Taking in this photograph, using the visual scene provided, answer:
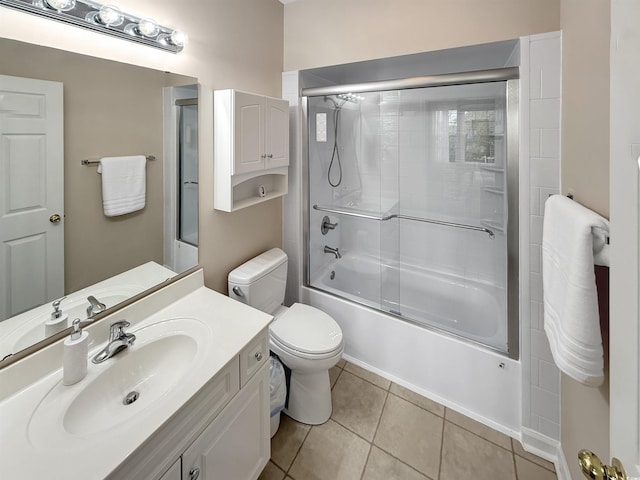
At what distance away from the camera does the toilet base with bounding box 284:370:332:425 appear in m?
1.74

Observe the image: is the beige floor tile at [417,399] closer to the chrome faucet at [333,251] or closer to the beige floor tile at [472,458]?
the beige floor tile at [472,458]

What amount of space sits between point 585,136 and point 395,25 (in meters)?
1.23

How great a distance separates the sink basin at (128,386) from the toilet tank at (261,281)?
1.63ft

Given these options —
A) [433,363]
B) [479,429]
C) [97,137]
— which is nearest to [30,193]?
[97,137]

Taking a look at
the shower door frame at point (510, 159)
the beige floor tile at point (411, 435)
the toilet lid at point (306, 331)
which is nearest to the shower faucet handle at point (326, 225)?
the toilet lid at point (306, 331)

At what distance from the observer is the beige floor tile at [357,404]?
5.75 ft

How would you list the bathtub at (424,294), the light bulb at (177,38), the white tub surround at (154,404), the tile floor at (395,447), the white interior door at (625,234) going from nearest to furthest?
the white interior door at (625,234), the white tub surround at (154,404), the light bulb at (177,38), the tile floor at (395,447), the bathtub at (424,294)

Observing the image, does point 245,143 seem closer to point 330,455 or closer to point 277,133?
point 277,133

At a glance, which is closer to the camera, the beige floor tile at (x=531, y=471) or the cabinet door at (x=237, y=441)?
the cabinet door at (x=237, y=441)

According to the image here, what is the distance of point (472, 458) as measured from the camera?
5.14ft

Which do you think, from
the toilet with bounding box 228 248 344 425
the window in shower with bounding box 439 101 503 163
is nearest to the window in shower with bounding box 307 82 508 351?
the window in shower with bounding box 439 101 503 163

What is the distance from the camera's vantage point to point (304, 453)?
159cm

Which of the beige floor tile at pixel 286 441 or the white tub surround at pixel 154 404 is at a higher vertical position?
the white tub surround at pixel 154 404

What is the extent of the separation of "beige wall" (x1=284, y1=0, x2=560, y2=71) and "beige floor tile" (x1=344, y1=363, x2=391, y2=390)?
2.08 m
